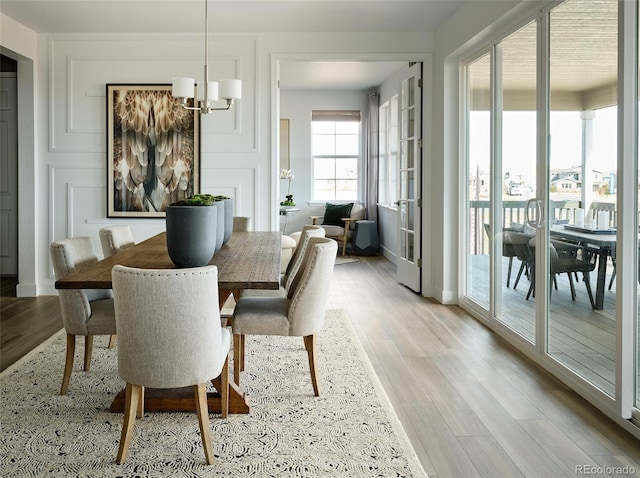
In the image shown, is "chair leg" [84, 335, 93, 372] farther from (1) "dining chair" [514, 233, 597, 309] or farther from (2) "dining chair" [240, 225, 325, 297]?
(1) "dining chair" [514, 233, 597, 309]

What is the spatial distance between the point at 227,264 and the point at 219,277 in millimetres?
403

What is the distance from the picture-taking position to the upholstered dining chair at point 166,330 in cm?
225

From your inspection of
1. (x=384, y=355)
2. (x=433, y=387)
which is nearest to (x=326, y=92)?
(x=384, y=355)

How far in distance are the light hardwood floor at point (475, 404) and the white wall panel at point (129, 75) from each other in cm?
188

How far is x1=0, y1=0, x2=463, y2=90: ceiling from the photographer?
489 cm

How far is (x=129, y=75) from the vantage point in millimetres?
5855

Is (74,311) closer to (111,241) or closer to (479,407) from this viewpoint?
(111,241)

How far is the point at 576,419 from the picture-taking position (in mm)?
2875

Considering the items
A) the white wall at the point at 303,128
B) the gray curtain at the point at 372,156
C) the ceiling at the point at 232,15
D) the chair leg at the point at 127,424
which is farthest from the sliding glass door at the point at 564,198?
the white wall at the point at 303,128

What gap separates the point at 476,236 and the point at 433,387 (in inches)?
81.6

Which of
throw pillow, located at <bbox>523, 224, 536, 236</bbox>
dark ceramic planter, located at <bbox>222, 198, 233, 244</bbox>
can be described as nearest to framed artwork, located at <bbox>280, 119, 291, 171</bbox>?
dark ceramic planter, located at <bbox>222, 198, 233, 244</bbox>

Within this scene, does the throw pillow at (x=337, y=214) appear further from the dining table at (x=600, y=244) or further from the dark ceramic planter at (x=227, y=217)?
the dining table at (x=600, y=244)

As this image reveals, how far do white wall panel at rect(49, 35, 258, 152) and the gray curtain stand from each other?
13.3 ft

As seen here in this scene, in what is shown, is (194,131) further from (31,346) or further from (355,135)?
(355,135)
